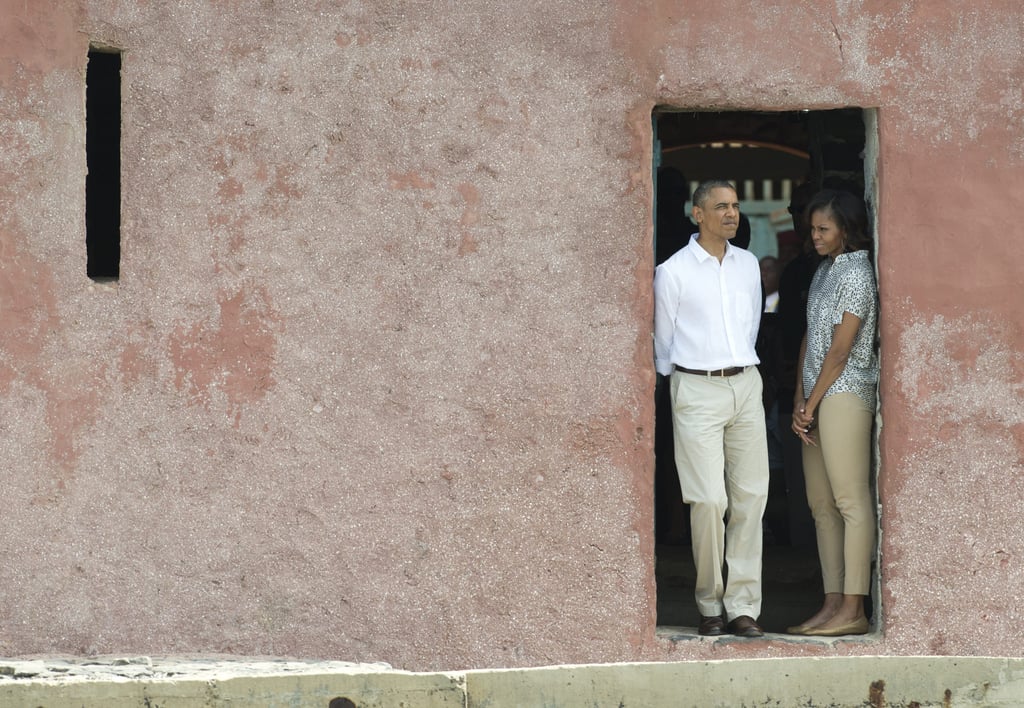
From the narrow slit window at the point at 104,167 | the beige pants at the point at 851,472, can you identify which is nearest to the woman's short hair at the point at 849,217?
the beige pants at the point at 851,472

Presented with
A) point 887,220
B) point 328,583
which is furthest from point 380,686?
point 887,220

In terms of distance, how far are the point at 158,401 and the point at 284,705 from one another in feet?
4.57

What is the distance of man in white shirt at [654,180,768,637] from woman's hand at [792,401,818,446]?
0.55 ft

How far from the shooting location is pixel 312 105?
5.54 metres

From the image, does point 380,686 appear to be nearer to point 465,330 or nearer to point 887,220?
point 465,330

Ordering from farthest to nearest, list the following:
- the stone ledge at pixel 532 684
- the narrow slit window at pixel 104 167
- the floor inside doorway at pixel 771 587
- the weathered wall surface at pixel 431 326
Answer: the floor inside doorway at pixel 771 587
the narrow slit window at pixel 104 167
the weathered wall surface at pixel 431 326
the stone ledge at pixel 532 684

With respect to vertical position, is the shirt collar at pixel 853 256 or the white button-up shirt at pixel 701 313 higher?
the shirt collar at pixel 853 256

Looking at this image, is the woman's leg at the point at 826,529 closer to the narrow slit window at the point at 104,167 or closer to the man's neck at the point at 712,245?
the man's neck at the point at 712,245

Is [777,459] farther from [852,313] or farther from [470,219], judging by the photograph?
[470,219]

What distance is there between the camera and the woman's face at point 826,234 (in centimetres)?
570

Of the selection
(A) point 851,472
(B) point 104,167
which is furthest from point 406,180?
(A) point 851,472

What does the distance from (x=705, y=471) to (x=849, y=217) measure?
116cm

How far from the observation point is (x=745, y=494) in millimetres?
5691

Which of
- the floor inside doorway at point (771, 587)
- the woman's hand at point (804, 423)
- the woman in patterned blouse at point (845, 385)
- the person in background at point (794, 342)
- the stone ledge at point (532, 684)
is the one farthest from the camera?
the person in background at point (794, 342)
